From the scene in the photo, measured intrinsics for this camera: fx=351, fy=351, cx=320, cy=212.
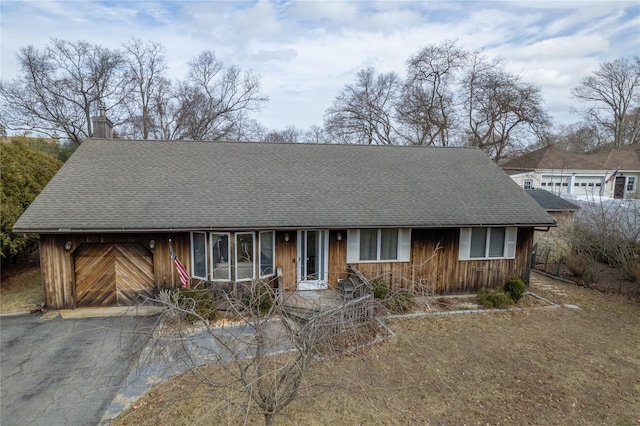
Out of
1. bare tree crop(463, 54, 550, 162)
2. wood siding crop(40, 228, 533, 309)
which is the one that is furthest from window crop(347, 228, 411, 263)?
bare tree crop(463, 54, 550, 162)

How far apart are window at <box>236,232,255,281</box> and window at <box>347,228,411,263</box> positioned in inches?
113

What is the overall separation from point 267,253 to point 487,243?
6969 millimetres

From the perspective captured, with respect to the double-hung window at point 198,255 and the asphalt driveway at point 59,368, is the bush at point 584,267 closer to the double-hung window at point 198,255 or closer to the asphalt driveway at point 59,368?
the double-hung window at point 198,255

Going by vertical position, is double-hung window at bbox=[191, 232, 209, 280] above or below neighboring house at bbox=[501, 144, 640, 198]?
below

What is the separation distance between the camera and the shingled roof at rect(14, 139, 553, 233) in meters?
9.65

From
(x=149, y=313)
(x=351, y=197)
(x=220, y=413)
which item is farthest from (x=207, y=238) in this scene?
(x=220, y=413)

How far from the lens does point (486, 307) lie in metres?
10.2

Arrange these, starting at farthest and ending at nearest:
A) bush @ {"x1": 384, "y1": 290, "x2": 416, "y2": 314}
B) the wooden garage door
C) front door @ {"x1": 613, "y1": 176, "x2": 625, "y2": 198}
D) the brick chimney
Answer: front door @ {"x1": 613, "y1": 176, "x2": 625, "y2": 198}, the brick chimney, the wooden garage door, bush @ {"x1": 384, "y1": 290, "x2": 416, "y2": 314}

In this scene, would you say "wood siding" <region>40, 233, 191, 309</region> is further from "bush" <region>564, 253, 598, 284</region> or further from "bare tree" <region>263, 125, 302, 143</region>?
"bare tree" <region>263, 125, 302, 143</region>

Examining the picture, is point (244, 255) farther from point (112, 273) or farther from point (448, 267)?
point (448, 267)

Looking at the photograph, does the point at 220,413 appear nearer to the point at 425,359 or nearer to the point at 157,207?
the point at 425,359

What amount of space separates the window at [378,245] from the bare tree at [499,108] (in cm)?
2135

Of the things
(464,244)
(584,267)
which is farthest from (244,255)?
(584,267)

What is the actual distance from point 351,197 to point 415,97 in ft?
73.8
